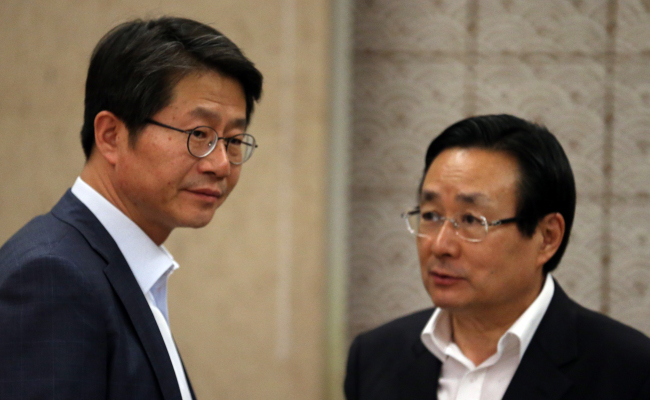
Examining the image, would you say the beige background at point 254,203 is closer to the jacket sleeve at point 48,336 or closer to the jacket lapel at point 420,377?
the jacket lapel at point 420,377

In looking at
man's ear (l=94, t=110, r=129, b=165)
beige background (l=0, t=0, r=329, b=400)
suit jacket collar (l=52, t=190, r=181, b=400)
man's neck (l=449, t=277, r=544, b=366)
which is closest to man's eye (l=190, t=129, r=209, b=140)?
man's ear (l=94, t=110, r=129, b=165)

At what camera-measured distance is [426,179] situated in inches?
65.9

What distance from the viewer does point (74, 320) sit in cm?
109

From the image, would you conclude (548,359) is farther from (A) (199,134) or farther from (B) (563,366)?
(A) (199,134)

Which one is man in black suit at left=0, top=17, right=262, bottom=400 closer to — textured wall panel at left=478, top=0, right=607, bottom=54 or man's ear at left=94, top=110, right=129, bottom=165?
man's ear at left=94, top=110, right=129, bottom=165

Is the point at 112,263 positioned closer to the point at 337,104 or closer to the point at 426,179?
the point at 426,179

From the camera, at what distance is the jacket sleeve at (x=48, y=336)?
1037 millimetres

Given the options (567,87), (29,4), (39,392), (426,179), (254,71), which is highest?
(29,4)

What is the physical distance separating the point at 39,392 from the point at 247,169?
193cm

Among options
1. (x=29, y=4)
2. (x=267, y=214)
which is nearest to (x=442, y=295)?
(x=267, y=214)

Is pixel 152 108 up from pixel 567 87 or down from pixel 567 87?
down

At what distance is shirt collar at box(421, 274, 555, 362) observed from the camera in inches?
60.5

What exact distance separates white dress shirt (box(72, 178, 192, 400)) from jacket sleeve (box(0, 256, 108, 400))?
201 mm

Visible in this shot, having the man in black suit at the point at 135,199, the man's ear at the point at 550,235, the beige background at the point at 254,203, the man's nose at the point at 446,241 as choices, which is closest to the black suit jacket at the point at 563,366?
the man's ear at the point at 550,235
